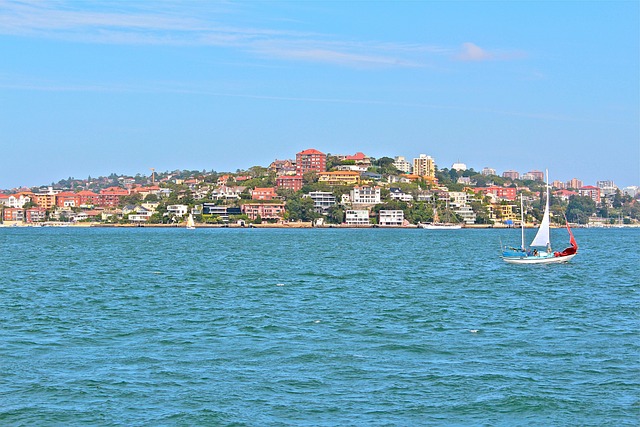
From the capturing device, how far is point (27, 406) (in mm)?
15148

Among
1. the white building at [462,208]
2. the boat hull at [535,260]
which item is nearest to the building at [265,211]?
the white building at [462,208]

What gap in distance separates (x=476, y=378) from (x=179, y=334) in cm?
844

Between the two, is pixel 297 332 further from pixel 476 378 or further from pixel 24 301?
pixel 24 301

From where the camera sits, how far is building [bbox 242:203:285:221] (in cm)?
18325

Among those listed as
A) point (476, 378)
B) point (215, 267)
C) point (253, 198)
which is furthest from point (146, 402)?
point (253, 198)

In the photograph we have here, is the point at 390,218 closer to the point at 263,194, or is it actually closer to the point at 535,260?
the point at 263,194

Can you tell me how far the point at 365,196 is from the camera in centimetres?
18800

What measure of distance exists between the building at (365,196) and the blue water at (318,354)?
5912 inches

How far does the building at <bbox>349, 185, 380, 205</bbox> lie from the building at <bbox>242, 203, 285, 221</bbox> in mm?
15745

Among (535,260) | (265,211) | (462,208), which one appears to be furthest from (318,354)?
(462,208)

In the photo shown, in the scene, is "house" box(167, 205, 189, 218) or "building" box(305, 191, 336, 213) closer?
"building" box(305, 191, 336, 213)

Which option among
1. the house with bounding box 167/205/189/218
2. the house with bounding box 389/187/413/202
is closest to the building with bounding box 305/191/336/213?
the house with bounding box 389/187/413/202

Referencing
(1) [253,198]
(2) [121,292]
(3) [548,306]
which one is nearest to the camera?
(3) [548,306]

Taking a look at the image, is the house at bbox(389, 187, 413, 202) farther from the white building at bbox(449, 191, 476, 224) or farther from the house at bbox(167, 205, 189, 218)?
the house at bbox(167, 205, 189, 218)
